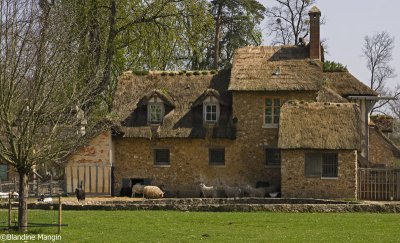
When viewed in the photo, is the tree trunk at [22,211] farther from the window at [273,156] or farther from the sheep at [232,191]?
the window at [273,156]

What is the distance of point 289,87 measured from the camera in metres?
40.8

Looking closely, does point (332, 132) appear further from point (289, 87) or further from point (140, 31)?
point (140, 31)

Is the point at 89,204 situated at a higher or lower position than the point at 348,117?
lower

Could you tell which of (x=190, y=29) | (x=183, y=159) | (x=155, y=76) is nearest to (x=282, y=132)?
(x=183, y=159)

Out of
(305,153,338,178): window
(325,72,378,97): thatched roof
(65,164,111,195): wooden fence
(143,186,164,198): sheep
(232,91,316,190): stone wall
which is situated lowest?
(143,186,164,198): sheep

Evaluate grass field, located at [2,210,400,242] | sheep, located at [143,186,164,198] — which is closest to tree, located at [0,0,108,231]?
grass field, located at [2,210,400,242]

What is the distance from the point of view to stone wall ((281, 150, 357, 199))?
3797 cm

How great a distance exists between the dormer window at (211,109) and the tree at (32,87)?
706 inches

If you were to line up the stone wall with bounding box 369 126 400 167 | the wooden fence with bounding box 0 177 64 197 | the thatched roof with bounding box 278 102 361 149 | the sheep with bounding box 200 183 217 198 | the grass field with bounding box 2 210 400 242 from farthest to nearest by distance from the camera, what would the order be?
the stone wall with bounding box 369 126 400 167 → the wooden fence with bounding box 0 177 64 197 → the sheep with bounding box 200 183 217 198 → the thatched roof with bounding box 278 102 361 149 → the grass field with bounding box 2 210 400 242

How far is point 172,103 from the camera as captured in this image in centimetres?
4231

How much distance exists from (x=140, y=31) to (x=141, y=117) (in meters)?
8.76

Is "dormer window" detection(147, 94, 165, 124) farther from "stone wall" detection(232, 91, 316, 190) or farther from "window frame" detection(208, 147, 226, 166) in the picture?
"stone wall" detection(232, 91, 316, 190)

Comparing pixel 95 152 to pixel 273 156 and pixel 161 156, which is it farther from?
pixel 273 156

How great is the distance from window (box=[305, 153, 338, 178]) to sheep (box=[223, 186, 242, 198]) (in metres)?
3.39
